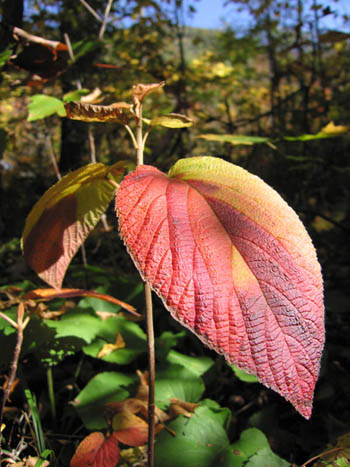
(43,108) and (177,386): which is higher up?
(43,108)

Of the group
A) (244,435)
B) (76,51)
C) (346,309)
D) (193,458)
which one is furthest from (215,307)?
(76,51)

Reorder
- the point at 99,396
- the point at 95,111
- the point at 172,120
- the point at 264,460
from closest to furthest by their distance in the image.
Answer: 1. the point at 95,111
2. the point at 172,120
3. the point at 264,460
4. the point at 99,396

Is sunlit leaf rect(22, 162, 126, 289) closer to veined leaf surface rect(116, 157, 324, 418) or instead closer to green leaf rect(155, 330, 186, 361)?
veined leaf surface rect(116, 157, 324, 418)

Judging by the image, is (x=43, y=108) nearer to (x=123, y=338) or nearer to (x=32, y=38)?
(x=32, y=38)

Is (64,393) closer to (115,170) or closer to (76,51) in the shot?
(115,170)

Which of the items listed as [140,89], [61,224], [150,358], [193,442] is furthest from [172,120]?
[193,442]

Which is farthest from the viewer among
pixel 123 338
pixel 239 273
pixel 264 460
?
pixel 123 338

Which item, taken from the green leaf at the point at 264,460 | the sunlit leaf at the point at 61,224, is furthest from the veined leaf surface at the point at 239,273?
the green leaf at the point at 264,460
